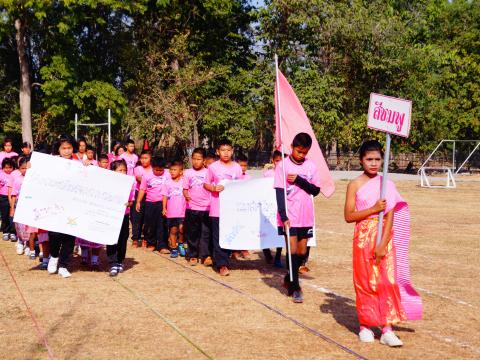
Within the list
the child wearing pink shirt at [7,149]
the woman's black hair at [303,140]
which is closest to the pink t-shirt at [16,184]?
the child wearing pink shirt at [7,149]

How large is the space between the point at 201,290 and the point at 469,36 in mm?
49980

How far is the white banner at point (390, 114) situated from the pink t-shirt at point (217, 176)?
4089 mm

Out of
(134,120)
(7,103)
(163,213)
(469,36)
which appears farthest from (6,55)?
(163,213)

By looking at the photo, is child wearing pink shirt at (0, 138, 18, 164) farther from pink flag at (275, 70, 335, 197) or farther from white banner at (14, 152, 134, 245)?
pink flag at (275, 70, 335, 197)

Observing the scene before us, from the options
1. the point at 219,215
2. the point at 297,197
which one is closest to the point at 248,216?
the point at 219,215

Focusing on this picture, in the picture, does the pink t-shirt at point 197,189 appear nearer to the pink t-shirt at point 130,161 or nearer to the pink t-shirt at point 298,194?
the pink t-shirt at point 298,194

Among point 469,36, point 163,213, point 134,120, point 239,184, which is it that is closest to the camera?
point 239,184

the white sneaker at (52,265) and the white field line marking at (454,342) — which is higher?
the white sneaker at (52,265)

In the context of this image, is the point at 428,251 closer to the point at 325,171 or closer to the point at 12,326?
the point at 325,171

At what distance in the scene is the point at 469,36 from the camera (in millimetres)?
53125

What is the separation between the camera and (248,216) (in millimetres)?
10250

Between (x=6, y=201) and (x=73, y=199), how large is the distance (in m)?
4.42

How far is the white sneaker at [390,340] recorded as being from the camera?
6043 millimetres

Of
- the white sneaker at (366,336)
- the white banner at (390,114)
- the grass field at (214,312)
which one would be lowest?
the grass field at (214,312)
